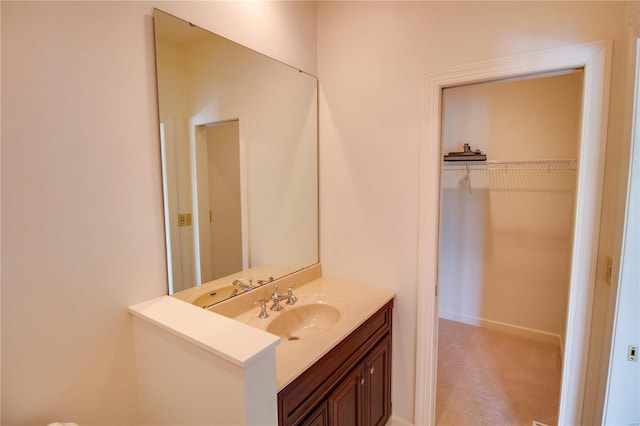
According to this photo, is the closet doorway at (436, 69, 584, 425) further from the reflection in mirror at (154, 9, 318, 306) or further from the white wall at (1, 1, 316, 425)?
the white wall at (1, 1, 316, 425)

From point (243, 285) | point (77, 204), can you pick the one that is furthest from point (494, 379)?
point (77, 204)

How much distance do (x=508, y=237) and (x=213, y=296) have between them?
2.74 m

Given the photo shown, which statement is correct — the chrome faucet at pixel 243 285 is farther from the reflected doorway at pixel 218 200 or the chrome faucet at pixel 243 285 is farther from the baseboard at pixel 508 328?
the baseboard at pixel 508 328

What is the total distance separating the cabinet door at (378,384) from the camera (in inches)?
64.6

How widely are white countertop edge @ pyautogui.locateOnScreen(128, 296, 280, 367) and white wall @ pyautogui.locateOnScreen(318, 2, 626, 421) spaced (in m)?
1.07

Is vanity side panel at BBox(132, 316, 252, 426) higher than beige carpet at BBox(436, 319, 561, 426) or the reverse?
higher

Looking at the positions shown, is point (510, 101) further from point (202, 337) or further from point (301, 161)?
point (202, 337)

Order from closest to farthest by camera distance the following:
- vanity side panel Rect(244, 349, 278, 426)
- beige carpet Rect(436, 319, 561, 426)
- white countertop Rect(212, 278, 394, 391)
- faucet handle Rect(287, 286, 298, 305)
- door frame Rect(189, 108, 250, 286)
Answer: vanity side panel Rect(244, 349, 278, 426) → white countertop Rect(212, 278, 394, 391) → door frame Rect(189, 108, 250, 286) → faucet handle Rect(287, 286, 298, 305) → beige carpet Rect(436, 319, 561, 426)

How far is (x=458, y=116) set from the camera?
10.4ft

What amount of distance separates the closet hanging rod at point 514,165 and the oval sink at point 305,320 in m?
1.59

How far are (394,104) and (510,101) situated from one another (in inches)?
70.7

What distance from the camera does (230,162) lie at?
167 cm

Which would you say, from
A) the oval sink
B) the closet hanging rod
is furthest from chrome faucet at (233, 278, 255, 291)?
the closet hanging rod

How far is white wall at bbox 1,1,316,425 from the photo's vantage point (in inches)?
37.5
